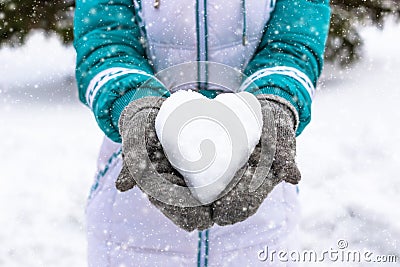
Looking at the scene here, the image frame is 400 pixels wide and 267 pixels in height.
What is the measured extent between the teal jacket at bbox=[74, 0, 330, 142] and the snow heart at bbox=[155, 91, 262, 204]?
0.19 metres

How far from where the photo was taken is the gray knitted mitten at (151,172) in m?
0.57

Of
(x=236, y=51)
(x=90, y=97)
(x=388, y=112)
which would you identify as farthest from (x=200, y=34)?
(x=388, y=112)

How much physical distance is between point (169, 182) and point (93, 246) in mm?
393

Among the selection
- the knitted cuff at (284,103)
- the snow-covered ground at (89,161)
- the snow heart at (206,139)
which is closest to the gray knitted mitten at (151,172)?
the snow heart at (206,139)

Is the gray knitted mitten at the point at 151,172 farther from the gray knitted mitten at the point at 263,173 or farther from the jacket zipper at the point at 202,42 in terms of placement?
the jacket zipper at the point at 202,42

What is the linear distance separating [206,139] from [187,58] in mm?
306

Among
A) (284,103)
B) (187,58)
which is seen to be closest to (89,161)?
(187,58)

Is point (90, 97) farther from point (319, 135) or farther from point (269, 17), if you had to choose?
point (319, 135)

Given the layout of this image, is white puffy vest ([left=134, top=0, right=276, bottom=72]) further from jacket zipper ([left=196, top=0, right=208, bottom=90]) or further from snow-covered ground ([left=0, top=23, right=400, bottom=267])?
snow-covered ground ([left=0, top=23, right=400, bottom=267])

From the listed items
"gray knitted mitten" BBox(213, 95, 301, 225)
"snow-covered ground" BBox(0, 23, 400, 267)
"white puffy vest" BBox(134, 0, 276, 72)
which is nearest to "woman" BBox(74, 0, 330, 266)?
"white puffy vest" BBox(134, 0, 276, 72)

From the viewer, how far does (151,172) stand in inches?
23.0

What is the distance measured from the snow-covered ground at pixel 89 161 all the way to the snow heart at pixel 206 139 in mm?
1416

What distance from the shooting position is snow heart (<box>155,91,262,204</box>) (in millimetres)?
569

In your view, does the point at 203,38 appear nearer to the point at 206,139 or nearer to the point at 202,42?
the point at 202,42
